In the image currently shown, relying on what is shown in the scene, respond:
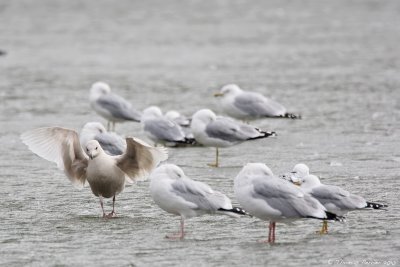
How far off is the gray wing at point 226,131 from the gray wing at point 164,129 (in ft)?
2.19

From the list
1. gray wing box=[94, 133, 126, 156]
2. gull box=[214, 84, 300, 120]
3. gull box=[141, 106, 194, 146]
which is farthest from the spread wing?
gull box=[214, 84, 300, 120]

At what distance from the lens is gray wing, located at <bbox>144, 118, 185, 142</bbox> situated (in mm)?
12008

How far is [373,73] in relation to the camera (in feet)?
64.4

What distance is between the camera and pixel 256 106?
513 inches

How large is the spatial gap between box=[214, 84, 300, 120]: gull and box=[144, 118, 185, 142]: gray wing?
1267 mm

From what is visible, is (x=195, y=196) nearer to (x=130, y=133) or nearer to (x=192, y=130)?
(x=192, y=130)

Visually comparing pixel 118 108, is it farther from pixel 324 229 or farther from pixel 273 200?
pixel 273 200

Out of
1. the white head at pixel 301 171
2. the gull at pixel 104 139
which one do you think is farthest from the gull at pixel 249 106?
the white head at pixel 301 171

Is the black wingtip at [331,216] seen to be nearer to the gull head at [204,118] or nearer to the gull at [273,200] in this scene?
the gull at [273,200]

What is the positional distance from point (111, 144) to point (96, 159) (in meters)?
1.60

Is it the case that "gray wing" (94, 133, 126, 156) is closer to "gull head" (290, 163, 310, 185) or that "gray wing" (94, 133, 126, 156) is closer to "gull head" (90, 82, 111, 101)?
"gull head" (290, 163, 310, 185)

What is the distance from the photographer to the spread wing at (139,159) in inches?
349

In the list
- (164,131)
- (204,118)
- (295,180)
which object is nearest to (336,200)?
(295,180)

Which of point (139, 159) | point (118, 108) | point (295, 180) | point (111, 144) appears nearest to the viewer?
point (295, 180)
